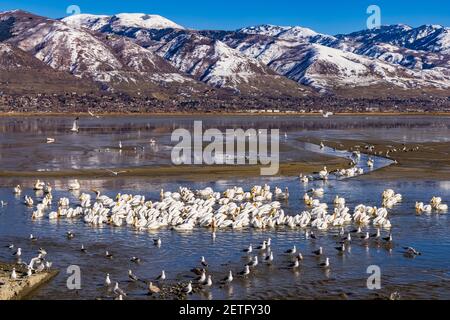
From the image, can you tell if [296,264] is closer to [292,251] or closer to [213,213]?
[292,251]

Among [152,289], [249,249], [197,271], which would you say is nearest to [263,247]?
[249,249]

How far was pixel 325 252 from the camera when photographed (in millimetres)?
35094

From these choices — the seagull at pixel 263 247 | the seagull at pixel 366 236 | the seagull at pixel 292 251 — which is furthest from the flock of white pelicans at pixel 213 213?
the seagull at pixel 292 251

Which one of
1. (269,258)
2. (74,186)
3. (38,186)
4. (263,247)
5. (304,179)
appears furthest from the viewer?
(304,179)

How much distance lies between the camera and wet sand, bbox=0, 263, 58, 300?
27.4 metres

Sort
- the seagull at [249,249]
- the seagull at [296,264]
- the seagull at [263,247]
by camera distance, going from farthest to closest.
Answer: the seagull at [263,247]
the seagull at [249,249]
the seagull at [296,264]

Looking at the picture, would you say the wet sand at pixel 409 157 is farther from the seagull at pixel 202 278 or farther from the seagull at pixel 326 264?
the seagull at pixel 202 278

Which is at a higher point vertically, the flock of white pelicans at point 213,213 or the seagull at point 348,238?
the flock of white pelicans at point 213,213

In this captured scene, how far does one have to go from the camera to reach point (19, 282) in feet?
94.0

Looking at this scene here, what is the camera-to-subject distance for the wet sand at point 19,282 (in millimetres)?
27411

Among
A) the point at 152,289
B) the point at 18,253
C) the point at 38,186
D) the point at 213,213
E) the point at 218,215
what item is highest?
the point at 38,186

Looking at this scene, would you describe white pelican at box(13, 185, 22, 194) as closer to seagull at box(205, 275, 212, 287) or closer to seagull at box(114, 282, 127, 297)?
seagull at box(114, 282, 127, 297)
